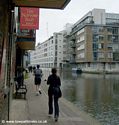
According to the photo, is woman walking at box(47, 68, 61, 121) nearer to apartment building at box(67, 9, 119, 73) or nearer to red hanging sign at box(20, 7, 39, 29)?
red hanging sign at box(20, 7, 39, 29)

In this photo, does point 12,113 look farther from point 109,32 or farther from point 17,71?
point 109,32

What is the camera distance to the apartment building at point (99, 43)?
328ft

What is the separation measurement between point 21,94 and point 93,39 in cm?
8727

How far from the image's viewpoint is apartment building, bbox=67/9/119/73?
9994 centimetres

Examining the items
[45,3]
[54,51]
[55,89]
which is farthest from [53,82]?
[54,51]

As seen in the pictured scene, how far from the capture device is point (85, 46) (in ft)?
334

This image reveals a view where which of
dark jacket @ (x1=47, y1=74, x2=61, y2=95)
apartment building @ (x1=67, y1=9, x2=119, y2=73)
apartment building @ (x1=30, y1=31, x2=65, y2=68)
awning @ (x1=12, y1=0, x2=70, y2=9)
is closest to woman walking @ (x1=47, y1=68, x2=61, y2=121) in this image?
dark jacket @ (x1=47, y1=74, x2=61, y2=95)

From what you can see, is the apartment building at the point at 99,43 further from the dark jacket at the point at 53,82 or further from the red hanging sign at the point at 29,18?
the dark jacket at the point at 53,82

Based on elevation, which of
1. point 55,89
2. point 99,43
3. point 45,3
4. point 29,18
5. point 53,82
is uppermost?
point 99,43

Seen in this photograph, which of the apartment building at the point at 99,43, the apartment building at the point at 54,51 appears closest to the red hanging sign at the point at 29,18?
the apartment building at the point at 99,43

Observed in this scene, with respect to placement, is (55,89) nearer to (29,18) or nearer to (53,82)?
(53,82)

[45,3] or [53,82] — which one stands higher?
[45,3]

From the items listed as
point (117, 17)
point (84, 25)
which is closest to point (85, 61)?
point (84, 25)

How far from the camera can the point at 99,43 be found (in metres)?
102
